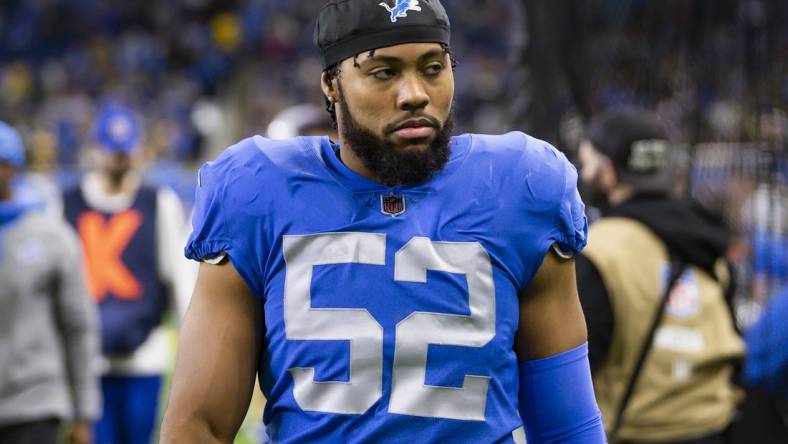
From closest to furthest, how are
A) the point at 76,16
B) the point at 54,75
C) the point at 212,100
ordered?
the point at 212,100
the point at 54,75
the point at 76,16

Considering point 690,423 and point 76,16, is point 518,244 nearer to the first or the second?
point 690,423

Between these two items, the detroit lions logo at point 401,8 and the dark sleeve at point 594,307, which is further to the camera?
the dark sleeve at point 594,307

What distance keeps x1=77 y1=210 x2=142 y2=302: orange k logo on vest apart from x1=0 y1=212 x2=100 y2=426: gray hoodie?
3.76ft

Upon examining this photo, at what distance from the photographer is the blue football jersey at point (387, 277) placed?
206 centimetres

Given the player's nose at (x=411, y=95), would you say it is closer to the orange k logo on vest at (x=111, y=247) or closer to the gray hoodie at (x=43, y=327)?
the gray hoodie at (x=43, y=327)

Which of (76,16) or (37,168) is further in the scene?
(76,16)

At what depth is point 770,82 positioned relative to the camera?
412 cm

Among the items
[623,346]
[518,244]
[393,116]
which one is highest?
[393,116]

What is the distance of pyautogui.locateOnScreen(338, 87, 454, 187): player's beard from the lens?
212 cm

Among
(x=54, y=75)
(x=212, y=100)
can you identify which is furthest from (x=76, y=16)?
(x=212, y=100)

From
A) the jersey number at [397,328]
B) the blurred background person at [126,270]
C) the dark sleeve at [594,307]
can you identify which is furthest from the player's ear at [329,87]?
the blurred background person at [126,270]

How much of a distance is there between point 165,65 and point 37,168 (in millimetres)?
6351

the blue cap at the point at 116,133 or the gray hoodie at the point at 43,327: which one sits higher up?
the blue cap at the point at 116,133

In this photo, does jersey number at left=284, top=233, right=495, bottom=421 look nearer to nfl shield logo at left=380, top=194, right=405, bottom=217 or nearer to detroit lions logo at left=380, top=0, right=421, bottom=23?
nfl shield logo at left=380, top=194, right=405, bottom=217
